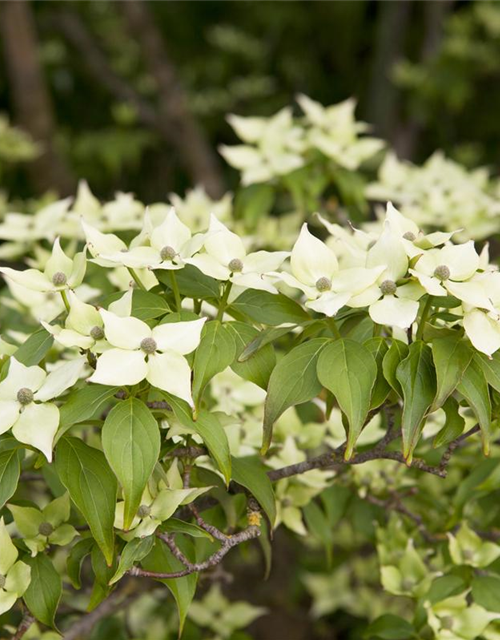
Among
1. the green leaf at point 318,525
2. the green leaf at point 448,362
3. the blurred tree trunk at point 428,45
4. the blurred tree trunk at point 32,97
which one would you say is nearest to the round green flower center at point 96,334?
the green leaf at point 448,362

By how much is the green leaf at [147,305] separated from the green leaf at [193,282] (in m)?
0.03

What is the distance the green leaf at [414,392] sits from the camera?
792mm

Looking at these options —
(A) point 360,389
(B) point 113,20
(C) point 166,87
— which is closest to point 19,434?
(A) point 360,389

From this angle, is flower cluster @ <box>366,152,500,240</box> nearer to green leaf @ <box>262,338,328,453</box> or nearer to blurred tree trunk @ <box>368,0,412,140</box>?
green leaf @ <box>262,338,328,453</box>

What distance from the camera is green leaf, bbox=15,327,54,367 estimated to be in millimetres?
863

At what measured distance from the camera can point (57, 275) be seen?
0.91m

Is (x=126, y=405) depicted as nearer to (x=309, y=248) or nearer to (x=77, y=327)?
(x=77, y=327)

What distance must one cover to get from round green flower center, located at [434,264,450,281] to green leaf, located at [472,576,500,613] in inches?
17.5

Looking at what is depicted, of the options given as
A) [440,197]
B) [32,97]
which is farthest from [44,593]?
[32,97]

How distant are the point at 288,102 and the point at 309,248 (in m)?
3.42

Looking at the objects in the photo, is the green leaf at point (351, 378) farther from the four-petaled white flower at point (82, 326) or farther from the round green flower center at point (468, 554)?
the round green flower center at point (468, 554)

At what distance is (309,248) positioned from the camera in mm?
884

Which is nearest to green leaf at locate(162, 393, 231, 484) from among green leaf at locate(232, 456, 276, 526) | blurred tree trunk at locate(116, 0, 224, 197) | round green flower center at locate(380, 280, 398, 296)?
green leaf at locate(232, 456, 276, 526)

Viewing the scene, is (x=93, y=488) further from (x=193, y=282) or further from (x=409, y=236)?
(x=409, y=236)
